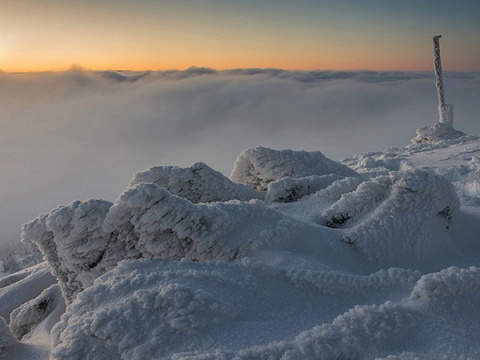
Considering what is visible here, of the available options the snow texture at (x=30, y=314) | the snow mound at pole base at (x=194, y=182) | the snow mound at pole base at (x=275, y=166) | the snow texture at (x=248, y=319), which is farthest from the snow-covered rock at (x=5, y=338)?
the snow mound at pole base at (x=275, y=166)

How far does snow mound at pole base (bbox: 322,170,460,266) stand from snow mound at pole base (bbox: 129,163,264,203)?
3.53 ft

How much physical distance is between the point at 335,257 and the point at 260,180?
2144 millimetres

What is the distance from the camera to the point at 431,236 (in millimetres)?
2438

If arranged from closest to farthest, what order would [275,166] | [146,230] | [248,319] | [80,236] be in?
[248,319], [146,230], [80,236], [275,166]

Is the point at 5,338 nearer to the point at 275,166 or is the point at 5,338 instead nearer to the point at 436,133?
the point at 275,166

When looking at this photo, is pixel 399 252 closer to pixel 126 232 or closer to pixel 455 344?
pixel 455 344

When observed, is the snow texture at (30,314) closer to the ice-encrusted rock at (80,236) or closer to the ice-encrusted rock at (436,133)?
the ice-encrusted rock at (80,236)

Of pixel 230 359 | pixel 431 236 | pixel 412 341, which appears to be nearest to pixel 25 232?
pixel 230 359

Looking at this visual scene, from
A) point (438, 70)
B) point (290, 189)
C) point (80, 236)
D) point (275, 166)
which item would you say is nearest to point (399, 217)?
point (290, 189)

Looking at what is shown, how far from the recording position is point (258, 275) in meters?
1.93

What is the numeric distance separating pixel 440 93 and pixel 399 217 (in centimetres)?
1549

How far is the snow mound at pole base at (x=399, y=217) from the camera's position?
233 centimetres

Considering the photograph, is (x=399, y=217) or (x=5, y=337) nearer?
(x=5, y=337)

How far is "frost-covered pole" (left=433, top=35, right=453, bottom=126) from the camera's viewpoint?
606 inches
